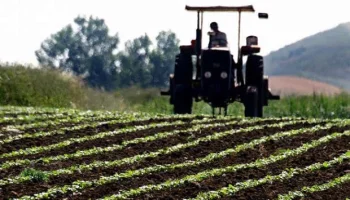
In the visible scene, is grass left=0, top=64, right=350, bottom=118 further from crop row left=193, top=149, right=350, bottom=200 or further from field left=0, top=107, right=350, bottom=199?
crop row left=193, top=149, right=350, bottom=200

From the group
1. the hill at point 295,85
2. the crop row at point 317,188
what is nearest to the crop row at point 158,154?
the crop row at point 317,188

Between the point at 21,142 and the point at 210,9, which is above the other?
the point at 210,9

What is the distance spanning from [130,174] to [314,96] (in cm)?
1489

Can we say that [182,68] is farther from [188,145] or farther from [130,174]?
[130,174]

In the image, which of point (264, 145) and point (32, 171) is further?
point (264, 145)

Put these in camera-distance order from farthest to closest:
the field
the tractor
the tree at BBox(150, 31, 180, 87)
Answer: the tree at BBox(150, 31, 180, 87) → the tractor → the field

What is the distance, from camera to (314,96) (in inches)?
948

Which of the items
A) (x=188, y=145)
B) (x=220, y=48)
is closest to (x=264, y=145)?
(x=188, y=145)

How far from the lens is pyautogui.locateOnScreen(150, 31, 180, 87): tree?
1857 inches

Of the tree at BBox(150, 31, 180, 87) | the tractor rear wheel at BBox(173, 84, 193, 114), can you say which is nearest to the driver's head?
the tractor rear wheel at BBox(173, 84, 193, 114)

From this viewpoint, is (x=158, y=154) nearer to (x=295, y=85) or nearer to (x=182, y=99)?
(x=182, y=99)

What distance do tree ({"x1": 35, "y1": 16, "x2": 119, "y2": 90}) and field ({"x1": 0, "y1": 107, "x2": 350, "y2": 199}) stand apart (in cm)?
3376

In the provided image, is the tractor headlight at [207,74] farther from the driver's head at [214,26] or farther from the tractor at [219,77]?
the driver's head at [214,26]

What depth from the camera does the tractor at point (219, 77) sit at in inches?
661
